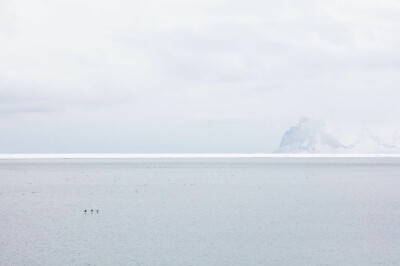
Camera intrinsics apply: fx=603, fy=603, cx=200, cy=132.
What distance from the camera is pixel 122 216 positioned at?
4878 cm

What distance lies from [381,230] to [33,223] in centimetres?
2503

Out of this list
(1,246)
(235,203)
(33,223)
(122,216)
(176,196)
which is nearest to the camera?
(1,246)

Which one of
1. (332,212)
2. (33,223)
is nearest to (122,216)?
(33,223)

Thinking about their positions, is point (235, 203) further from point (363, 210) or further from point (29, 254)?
point (29, 254)

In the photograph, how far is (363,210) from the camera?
2090 inches

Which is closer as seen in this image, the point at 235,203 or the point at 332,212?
the point at 332,212

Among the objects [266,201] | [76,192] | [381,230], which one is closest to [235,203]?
[266,201]

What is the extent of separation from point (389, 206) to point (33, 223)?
106 ft

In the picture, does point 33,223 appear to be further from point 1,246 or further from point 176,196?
point 176,196

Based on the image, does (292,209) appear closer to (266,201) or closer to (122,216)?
(266,201)

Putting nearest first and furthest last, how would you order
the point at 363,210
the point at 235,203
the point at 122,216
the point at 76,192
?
the point at 122,216 → the point at 363,210 → the point at 235,203 → the point at 76,192

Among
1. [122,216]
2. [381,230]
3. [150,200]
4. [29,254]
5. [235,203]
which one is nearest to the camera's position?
[29,254]

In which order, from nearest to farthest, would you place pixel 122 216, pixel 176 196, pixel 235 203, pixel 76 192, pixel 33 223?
pixel 33 223 → pixel 122 216 → pixel 235 203 → pixel 176 196 → pixel 76 192

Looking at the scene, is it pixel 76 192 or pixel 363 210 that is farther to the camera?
pixel 76 192
